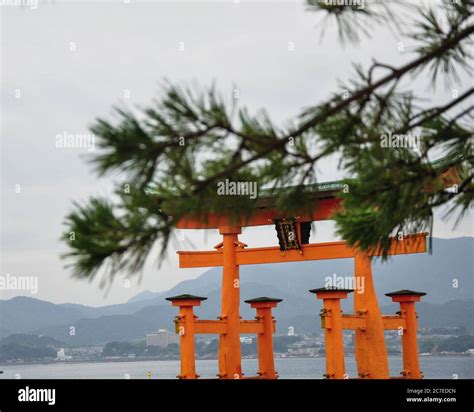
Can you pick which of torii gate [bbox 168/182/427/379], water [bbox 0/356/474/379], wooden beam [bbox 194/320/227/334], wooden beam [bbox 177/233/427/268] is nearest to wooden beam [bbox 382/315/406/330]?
torii gate [bbox 168/182/427/379]

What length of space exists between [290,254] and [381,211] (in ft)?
27.2

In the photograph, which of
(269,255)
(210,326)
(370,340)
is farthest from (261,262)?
(370,340)

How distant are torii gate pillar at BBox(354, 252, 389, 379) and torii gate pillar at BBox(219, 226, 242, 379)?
1984 millimetres

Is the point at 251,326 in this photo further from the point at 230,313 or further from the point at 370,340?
the point at 370,340

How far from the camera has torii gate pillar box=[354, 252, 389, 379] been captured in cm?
1083

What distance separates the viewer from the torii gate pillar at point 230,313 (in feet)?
39.6

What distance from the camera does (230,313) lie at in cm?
1220

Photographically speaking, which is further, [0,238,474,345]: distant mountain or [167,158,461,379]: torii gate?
[0,238,474,345]: distant mountain

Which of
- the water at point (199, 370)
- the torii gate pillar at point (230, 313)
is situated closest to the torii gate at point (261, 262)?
the torii gate pillar at point (230, 313)

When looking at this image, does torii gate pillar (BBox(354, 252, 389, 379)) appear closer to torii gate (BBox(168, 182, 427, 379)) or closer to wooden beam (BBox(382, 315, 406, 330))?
torii gate (BBox(168, 182, 427, 379))

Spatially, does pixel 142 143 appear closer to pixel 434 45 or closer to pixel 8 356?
pixel 434 45
